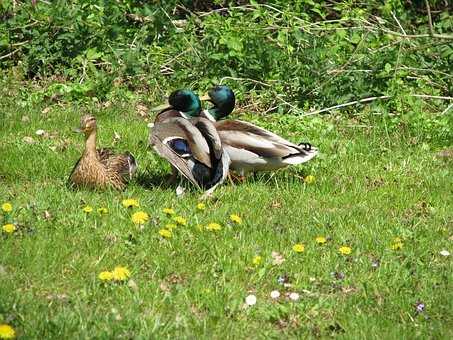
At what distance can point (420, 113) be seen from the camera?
976cm

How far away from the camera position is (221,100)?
8.44 m

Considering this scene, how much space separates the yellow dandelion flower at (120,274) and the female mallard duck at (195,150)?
1.99 meters

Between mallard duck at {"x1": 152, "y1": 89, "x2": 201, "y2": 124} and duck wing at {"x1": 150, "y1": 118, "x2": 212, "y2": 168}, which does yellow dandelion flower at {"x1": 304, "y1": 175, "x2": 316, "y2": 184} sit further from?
mallard duck at {"x1": 152, "y1": 89, "x2": 201, "y2": 124}

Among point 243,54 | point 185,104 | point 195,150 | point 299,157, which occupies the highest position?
point 195,150

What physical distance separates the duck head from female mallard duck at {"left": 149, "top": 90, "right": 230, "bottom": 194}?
111 cm

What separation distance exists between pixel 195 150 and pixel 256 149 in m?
0.64

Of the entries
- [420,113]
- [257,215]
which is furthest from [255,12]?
[257,215]

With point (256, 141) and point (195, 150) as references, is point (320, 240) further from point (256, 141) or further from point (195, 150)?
point (256, 141)

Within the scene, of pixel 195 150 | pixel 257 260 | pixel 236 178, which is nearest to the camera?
pixel 257 260

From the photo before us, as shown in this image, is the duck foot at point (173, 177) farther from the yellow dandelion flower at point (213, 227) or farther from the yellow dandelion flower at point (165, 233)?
the yellow dandelion flower at point (165, 233)

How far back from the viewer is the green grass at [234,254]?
4.70 metres

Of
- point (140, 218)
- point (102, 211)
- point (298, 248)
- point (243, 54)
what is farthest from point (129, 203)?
point (243, 54)

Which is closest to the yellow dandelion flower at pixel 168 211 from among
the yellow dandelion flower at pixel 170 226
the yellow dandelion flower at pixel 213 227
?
the yellow dandelion flower at pixel 170 226

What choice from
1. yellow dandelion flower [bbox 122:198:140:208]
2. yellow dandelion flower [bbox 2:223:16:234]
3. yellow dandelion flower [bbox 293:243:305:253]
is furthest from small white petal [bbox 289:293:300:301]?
yellow dandelion flower [bbox 2:223:16:234]
